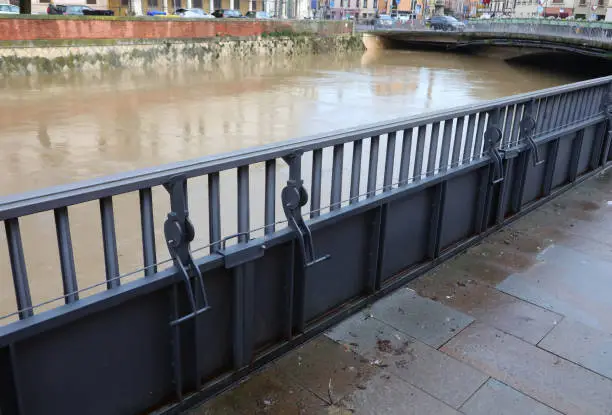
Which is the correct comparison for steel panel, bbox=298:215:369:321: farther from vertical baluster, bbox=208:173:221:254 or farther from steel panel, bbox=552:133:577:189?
steel panel, bbox=552:133:577:189

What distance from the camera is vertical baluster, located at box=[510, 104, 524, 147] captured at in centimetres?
471

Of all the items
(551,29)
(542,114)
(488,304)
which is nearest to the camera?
(488,304)

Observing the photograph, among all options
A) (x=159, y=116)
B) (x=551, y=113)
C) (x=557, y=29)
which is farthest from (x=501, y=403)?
(x=557, y=29)

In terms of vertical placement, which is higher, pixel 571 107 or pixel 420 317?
pixel 571 107

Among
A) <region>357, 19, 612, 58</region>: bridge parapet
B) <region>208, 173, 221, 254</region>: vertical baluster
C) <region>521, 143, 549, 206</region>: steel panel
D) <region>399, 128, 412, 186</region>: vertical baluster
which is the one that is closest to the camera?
<region>208, 173, 221, 254</region>: vertical baluster

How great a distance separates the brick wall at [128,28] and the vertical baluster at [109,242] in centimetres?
2580

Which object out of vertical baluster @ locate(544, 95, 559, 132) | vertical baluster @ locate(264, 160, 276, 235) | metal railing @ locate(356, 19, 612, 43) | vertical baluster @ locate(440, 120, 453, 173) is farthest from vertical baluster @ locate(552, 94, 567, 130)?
metal railing @ locate(356, 19, 612, 43)

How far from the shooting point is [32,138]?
44.1 ft

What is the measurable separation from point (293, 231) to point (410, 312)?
1.09 meters

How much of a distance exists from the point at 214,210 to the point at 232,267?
0.93 ft

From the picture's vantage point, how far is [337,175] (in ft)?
10.7

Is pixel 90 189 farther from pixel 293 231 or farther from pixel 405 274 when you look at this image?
pixel 405 274

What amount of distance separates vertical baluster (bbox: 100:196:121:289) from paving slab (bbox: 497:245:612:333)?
2.67 metres

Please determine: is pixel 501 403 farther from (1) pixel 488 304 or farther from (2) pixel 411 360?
(1) pixel 488 304
